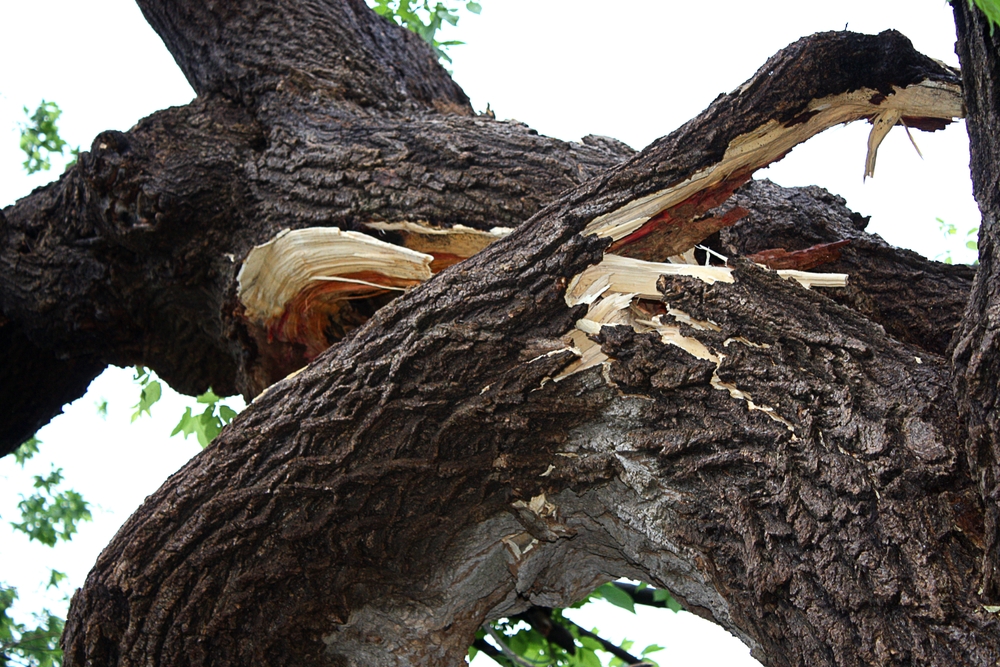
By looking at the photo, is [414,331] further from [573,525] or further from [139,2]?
[139,2]

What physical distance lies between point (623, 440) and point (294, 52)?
6.86 feet

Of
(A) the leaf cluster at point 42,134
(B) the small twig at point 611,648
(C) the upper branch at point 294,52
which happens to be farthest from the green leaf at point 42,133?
(B) the small twig at point 611,648

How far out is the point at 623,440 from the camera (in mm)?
1821

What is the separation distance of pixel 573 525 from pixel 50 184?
2506 mm

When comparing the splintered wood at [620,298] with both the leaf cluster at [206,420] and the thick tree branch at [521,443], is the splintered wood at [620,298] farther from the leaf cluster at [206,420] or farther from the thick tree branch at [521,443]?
the leaf cluster at [206,420]

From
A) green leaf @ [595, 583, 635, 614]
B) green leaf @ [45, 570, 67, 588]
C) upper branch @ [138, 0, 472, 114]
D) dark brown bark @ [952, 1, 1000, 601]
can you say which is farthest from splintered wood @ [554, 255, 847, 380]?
green leaf @ [45, 570, 67, 588]

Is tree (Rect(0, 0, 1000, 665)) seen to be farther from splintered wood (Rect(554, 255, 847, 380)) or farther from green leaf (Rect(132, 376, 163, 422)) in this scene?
green leaf (Rect(132, 376, 163, 422))

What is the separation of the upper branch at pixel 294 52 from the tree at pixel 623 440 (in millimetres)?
724

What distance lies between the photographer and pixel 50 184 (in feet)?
10.2

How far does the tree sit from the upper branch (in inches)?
28.5

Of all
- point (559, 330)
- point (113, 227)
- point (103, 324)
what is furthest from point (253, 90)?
point (559, 330)

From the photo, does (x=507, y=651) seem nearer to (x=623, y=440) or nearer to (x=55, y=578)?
(x=623, y=440)

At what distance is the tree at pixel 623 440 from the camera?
150cm

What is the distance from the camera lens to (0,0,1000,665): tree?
4.91 feet
